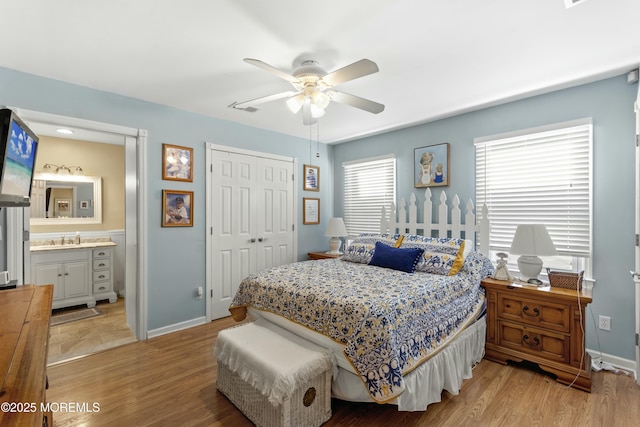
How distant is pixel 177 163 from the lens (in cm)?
335

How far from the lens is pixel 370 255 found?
3.31m

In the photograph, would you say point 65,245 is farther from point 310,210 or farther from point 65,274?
point 310,210

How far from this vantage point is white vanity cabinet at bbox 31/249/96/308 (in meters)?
3.73

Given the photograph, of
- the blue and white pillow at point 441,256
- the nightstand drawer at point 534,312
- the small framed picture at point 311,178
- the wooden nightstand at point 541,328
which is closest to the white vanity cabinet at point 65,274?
the small framed picture at point 311,178

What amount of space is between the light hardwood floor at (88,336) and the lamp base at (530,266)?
380 cm

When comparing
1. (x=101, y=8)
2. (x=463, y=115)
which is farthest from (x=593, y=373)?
(x=101, y=8)

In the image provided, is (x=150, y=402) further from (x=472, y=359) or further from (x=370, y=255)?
(x=472, y=359)

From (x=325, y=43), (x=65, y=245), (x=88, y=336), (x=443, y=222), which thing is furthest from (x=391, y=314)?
(x=65, y=245)

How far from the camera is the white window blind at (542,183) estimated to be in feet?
8.71

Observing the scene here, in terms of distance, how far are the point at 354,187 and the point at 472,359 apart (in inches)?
111

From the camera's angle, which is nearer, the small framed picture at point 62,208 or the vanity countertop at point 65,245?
the vanity countertop at point 65,245

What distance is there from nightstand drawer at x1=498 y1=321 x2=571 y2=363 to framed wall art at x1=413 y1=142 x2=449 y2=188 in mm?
1657

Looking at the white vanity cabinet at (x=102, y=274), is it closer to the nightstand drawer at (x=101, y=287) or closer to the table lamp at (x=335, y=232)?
the nightstand drawer at (x=101, y=287)

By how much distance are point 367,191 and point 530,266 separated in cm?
234
